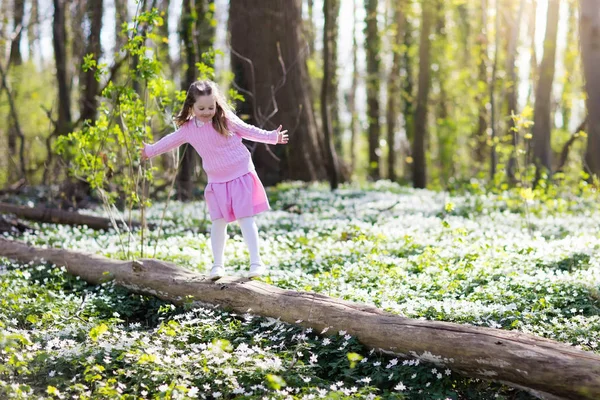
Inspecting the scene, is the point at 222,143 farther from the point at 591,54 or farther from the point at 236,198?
→ the point at 591,54

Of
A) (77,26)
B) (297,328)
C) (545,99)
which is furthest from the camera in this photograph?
(77,26)

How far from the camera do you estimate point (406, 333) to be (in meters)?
4.73

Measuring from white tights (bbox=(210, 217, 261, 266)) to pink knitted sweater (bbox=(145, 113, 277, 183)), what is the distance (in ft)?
1.47

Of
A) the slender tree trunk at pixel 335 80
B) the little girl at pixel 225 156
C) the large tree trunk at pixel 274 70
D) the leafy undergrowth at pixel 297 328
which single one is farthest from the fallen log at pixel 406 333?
the slender tree trunk at pixel 335 80

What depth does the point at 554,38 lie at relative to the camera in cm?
1623

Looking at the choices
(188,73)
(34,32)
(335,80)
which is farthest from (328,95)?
(34,32)

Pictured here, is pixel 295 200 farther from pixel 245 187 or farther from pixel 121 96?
pixel 245 187

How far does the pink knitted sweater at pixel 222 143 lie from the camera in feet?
20.6

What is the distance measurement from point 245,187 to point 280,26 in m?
10.5

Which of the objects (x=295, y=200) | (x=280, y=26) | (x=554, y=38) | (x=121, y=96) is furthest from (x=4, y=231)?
(x=554, y=38)

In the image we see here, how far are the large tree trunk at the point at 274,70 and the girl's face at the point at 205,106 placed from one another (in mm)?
8693

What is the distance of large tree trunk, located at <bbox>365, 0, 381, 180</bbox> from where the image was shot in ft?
83.9

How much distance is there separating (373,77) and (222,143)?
20810 millimetres

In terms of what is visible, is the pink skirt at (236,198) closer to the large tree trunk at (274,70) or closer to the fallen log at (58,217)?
the fallen log at (58,217)
